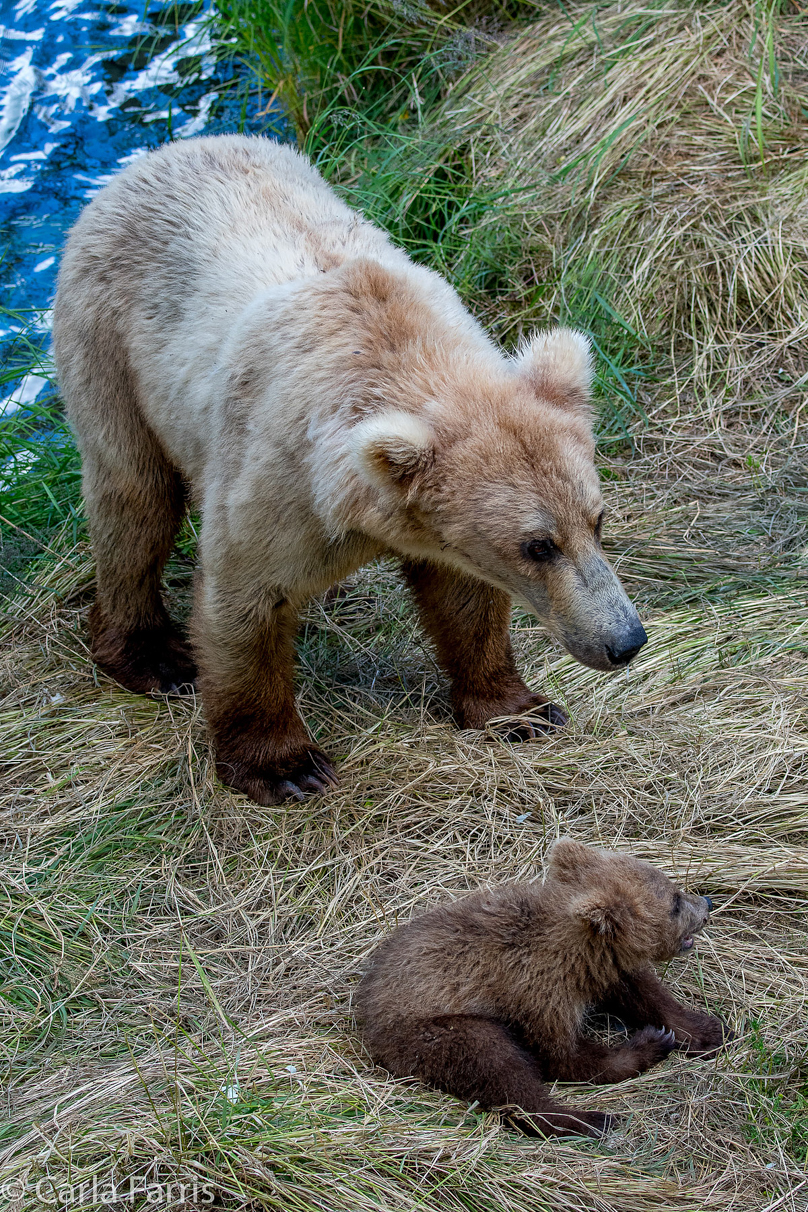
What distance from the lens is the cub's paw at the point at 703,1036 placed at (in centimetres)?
338

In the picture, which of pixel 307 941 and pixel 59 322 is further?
pixel 59 322

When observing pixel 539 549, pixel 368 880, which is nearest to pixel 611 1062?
pixel 368 880

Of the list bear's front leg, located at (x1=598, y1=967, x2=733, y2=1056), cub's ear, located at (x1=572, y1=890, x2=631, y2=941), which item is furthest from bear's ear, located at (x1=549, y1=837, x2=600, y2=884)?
bear's front leg, located at (x1=598, y1=967, x2=733, y2=1056)

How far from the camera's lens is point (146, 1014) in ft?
12.0

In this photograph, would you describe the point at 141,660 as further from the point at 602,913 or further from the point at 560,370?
the point at 602,913

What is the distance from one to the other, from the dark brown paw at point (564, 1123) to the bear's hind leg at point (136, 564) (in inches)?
113

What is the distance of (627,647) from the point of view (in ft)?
12.0

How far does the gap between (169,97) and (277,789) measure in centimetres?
581

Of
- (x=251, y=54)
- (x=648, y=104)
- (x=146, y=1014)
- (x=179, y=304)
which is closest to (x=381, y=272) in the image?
(x=179, y=304)

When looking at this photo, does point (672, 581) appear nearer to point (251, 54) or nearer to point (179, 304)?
point (179, 304)

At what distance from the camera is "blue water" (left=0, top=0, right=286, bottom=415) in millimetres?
7973

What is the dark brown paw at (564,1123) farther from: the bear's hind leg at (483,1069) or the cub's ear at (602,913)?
the cub's ear at (602,913)

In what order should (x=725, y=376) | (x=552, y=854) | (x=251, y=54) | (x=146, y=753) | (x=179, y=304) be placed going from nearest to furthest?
(x=552, y=854) < (x=179, y=304) < (x=146, y=753) < (x=725, y=376) < (x=251, y=54)

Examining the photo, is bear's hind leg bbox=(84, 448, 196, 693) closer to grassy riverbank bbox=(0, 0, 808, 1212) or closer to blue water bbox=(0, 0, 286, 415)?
grassy riverbank bbox=(0, 0, 808, 1212)
